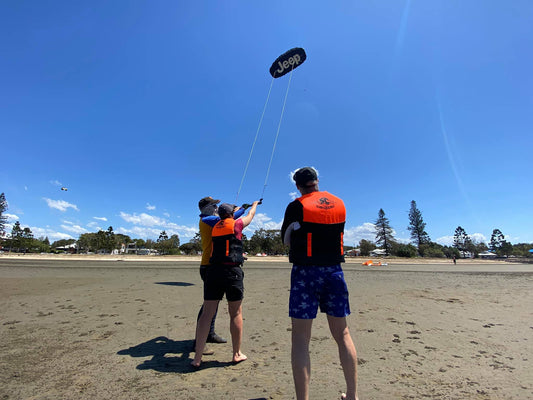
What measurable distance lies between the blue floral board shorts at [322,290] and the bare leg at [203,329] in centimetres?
120

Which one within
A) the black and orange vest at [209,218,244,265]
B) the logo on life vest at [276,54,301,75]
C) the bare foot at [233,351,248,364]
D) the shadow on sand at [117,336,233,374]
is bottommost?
the shadow on sand at [117,336,233,374]

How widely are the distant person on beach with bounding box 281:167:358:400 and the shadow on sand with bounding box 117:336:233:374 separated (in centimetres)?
142

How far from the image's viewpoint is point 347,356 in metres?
1.94

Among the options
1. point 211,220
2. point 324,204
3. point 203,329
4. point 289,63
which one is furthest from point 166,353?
point 289,63

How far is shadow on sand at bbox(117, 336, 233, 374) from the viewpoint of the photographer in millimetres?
2730

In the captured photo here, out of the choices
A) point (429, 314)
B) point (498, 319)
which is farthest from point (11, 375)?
point (498, 319)

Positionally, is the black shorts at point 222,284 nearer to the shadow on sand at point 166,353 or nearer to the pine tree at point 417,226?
the shadow on sand at point 166,353

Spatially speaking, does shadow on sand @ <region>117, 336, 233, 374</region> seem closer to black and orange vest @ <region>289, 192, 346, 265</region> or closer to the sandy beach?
Answer: the sandy beach

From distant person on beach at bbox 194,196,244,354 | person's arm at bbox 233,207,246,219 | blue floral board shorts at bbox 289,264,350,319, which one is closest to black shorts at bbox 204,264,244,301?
distant person on beach at bbox 194,196,244,354

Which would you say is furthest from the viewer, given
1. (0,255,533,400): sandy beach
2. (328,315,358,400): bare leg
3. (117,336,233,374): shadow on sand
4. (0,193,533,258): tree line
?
(0,193,533,258): tree line

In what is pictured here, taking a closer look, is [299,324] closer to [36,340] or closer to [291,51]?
[36,340]

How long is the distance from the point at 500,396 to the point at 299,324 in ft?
6.21

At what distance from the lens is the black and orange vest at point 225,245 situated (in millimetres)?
2848

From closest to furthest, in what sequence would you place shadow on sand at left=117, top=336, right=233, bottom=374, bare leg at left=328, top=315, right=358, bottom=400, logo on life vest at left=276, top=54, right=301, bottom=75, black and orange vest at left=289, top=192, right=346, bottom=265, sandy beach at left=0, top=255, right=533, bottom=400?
bare leg at left=328, top=315, right=358, bottom=400 < black and orange vest at left=289, top=192, right=346, bottom=265 < sandy beach at left=0, top=255, right=533, bottom=400 < shadow on sand at left=117, top=336, right=233, bottom=374 < logo on life vest at left=276, top=54, right=301, bottom=75
